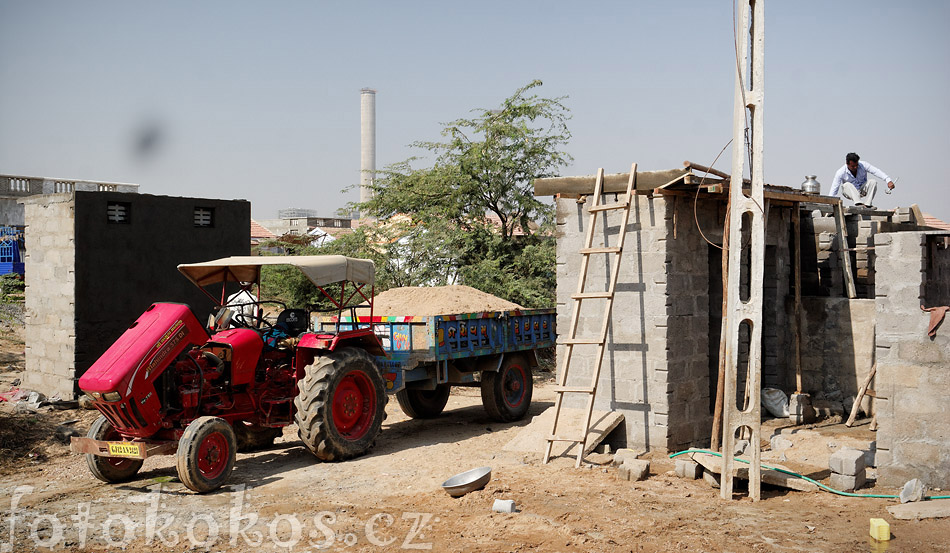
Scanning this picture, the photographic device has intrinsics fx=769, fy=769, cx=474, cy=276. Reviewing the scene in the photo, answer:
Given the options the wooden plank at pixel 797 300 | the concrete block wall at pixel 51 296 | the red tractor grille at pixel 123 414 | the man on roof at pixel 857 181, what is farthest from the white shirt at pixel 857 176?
the concrete block wall at pixel 51 296

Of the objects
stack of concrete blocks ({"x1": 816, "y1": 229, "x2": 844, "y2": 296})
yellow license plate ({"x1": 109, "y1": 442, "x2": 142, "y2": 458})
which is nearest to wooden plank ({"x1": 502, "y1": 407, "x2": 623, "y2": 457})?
yellow license plate ({"x1": 109, "y1": 442, "x2": 142, "y2": 458})

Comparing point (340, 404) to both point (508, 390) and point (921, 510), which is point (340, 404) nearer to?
point (508, 390)

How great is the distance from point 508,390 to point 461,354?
1452 mm

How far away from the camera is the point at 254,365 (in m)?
8.06

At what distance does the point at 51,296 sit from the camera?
11.4 metres

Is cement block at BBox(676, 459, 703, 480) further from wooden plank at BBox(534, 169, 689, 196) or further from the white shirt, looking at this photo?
the white shirt

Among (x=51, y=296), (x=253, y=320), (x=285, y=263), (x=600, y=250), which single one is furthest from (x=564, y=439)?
(x=51, y=296)

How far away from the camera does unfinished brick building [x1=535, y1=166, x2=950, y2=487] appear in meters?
6.80

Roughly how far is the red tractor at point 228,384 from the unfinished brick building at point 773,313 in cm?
256

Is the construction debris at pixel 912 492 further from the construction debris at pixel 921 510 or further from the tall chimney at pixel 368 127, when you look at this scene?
the tall chimney at pixel 368 127

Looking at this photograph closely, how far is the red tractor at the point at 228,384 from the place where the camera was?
22.4ft

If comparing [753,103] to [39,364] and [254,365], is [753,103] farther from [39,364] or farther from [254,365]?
[39,364]

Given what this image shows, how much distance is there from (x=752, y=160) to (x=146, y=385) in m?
5.68

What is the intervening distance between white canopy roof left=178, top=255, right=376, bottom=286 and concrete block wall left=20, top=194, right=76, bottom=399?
3424 mm
